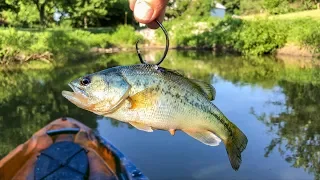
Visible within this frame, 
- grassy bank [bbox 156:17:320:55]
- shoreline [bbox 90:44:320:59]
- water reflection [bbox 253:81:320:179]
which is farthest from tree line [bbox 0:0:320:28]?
water reflection [bbox 253:81:320:179]

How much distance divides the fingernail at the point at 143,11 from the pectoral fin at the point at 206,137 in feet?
1.58

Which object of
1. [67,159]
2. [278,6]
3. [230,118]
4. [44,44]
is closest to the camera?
[67,159]

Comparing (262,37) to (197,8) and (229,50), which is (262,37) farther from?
(197,8)

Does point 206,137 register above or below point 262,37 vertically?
above

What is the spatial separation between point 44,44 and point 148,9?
1131 inches

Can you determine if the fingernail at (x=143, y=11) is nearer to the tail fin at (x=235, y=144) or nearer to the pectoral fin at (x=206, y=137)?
the pectoral fin at (x=206, y=137)

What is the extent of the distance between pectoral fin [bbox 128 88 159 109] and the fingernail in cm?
29

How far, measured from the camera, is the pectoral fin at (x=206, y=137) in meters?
1.65

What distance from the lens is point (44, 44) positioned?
2898 centimetres

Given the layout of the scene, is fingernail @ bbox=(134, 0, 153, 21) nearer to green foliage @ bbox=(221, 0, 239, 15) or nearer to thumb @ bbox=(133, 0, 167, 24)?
thumb @ bbox=(133, 0, 167, 24)

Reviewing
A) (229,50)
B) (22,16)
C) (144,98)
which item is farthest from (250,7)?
(144,98)

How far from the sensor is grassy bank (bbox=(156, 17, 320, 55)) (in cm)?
3164

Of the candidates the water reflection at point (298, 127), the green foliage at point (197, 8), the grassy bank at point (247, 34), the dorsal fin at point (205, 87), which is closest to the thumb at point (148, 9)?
the dorsal fin at point (205, 87)

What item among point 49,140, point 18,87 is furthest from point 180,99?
point 18,87
